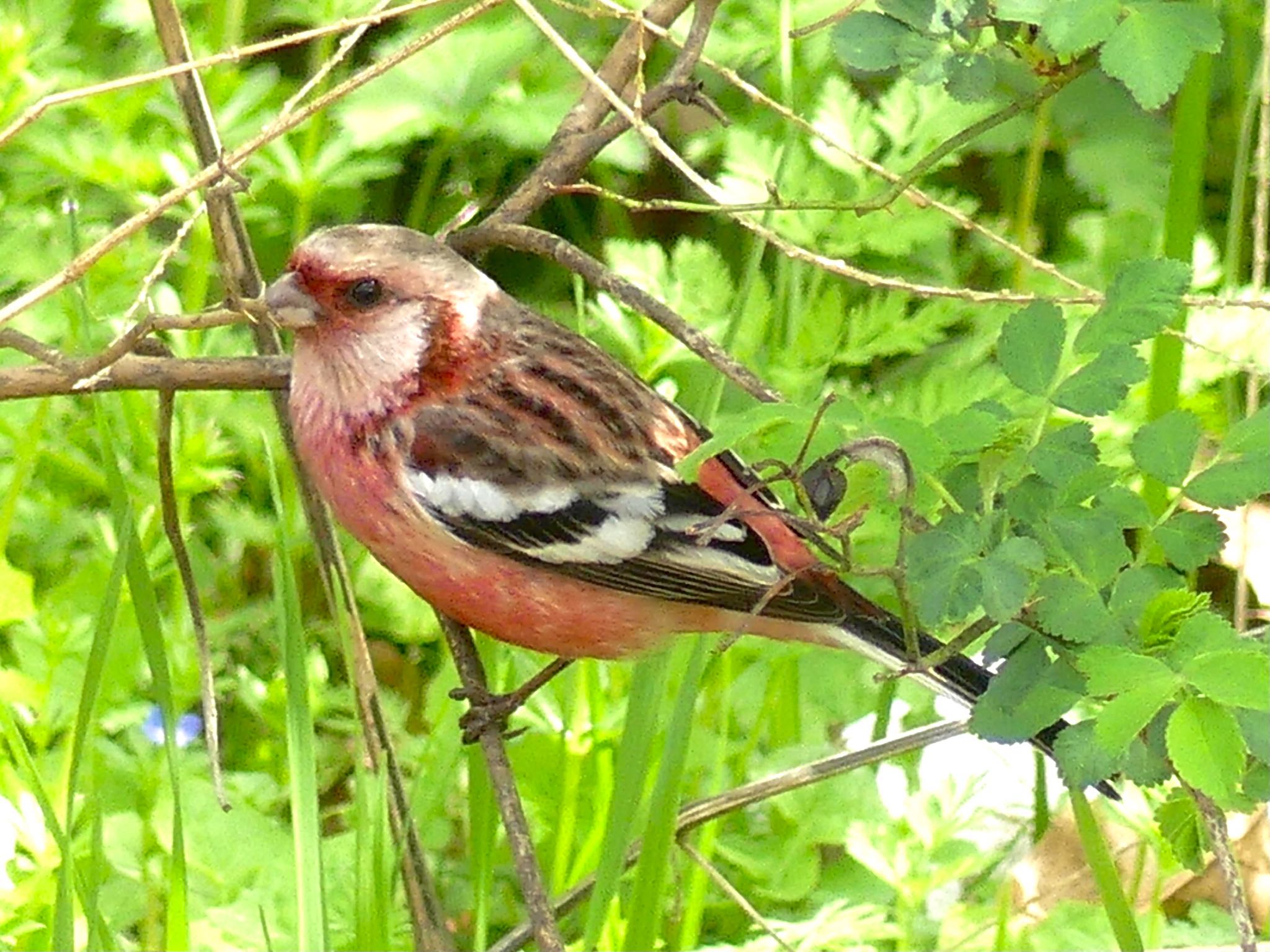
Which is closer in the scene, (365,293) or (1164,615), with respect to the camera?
(1164,615)

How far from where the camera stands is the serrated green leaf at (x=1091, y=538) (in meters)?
1.72

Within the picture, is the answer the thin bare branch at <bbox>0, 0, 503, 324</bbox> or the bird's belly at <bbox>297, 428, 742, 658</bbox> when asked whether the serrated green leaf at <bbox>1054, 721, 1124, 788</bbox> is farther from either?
the thin bare branch at <bbox>0, 0, 503, 324</bbox>

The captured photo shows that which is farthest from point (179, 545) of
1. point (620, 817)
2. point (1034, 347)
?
point (1034, 347)

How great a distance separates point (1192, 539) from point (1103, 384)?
0.55 ft

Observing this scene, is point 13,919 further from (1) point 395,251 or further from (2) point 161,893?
(1) point 395,251

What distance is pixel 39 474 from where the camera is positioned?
3.68 m

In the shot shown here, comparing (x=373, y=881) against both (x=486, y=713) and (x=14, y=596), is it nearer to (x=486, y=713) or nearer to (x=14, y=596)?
(x=486, y=713)

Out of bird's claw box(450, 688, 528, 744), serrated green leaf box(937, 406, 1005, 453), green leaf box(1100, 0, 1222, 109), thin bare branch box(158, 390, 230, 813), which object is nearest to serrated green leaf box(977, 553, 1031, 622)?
serrated green leaf box(937, 406, 1005, 453)

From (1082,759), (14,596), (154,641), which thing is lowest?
(14,596)

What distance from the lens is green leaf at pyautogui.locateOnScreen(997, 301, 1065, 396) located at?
1766mm

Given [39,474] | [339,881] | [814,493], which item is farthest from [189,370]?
[39,474]

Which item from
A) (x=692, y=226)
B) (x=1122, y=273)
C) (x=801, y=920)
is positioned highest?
(x=1122, y=273)

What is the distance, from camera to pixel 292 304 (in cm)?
247

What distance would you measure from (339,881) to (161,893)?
0.92ft
